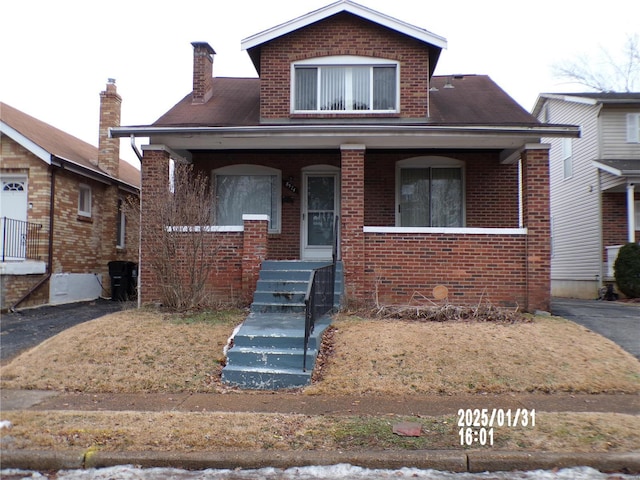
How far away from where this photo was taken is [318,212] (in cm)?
1196

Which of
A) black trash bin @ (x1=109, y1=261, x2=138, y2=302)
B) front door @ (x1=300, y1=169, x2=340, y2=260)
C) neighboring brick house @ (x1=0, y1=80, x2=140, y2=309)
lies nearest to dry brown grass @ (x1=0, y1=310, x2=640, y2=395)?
front door @ (x1=300, y1=169, x2=340, y2=260)

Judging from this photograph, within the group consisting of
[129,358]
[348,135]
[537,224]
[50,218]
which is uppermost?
[348,135]

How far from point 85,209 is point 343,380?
11500 mm

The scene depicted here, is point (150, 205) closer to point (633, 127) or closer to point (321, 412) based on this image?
point (321, 412)

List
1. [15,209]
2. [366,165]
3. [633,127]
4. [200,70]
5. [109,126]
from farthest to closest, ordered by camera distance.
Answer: [109,126], [633,127], [15,209], [200,70], [366,165]

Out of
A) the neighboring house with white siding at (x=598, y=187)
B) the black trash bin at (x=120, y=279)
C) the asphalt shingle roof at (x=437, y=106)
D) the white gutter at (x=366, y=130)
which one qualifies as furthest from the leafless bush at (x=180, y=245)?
the neighboring house with white siding at (x=598, y=187)

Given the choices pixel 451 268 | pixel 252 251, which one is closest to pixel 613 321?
pixel 451 268

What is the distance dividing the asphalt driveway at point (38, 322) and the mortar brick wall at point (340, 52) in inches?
235

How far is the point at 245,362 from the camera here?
668 centimetres

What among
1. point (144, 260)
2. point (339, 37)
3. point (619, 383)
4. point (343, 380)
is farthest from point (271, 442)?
point (339, 37)

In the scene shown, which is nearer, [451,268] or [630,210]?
[451,268]

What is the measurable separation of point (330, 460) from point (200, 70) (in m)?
10.9

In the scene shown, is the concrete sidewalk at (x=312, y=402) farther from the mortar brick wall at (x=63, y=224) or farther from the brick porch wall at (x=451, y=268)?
the mortar brick wall at (x=63, y=224)

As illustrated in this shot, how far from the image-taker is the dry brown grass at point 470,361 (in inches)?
243
